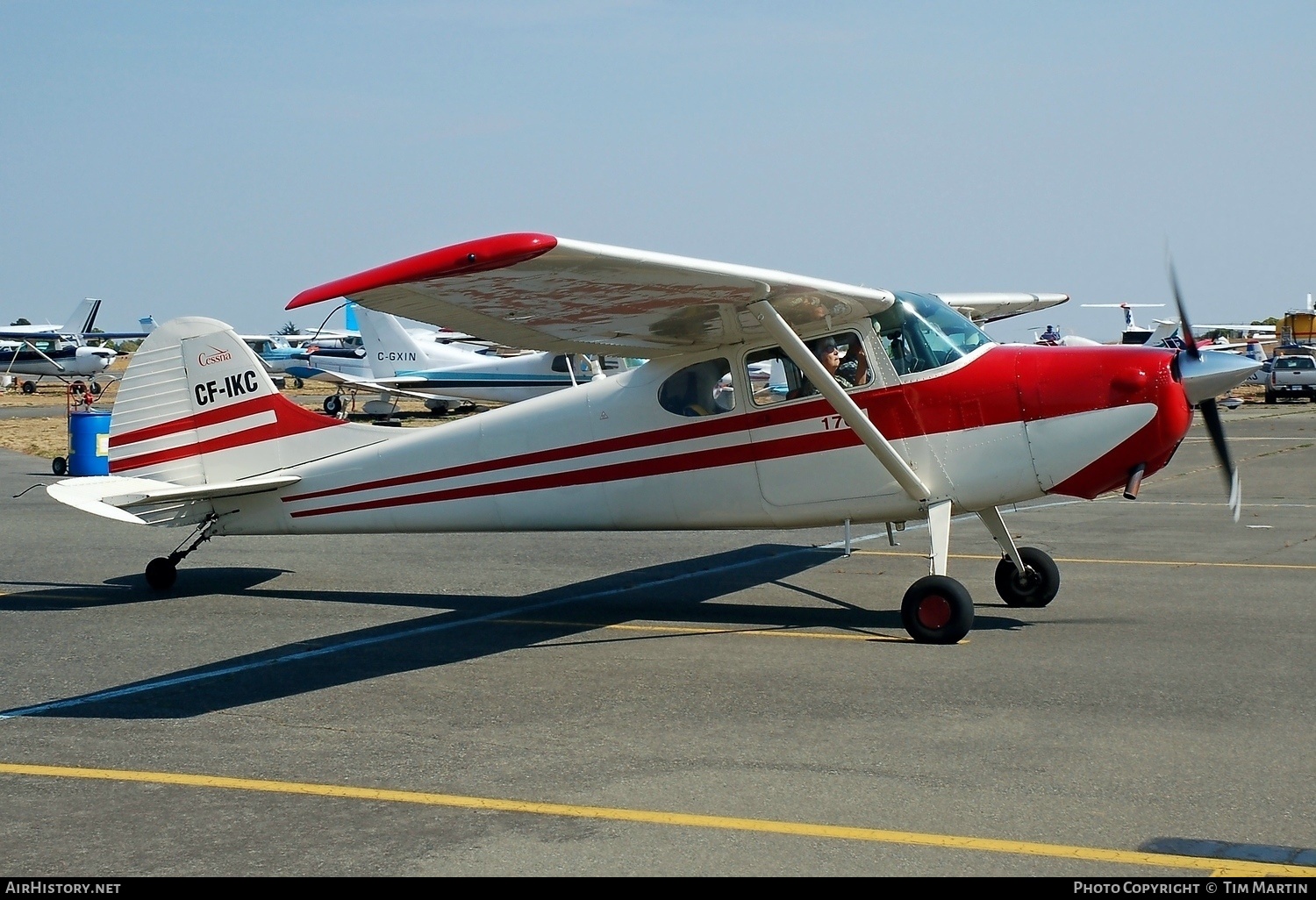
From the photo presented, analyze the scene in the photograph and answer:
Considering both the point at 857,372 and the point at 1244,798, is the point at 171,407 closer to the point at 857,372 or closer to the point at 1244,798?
the point at 857,372

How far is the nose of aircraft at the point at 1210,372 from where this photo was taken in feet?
27.8

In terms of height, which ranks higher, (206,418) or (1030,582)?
(206,418)

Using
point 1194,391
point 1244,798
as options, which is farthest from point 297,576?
point 1244,798

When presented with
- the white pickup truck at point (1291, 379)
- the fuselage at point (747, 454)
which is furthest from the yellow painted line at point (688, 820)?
the white pickup truck at point (1291, 379)

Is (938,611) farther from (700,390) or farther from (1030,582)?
(700,390)

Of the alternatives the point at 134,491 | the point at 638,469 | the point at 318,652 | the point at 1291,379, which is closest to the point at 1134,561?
the point at 638,469

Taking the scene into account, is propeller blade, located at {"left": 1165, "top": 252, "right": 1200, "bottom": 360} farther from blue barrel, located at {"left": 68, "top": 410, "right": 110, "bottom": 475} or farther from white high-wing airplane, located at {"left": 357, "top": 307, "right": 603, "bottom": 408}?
white high-wing airplane, located at {"left": 357, "top": 307, "right": 603, "bottom": 408}

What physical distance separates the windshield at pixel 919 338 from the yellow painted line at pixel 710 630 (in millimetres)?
1948

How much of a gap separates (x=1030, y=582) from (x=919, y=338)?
2152 millimetres

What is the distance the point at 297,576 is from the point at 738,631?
4780 millimetres

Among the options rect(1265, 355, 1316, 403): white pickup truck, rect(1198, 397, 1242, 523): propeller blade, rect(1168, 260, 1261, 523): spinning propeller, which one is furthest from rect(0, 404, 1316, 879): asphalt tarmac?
rect(1265, 355, 1316, 403): white pickup truck

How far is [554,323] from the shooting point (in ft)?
28.6

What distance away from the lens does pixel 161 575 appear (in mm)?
10922
